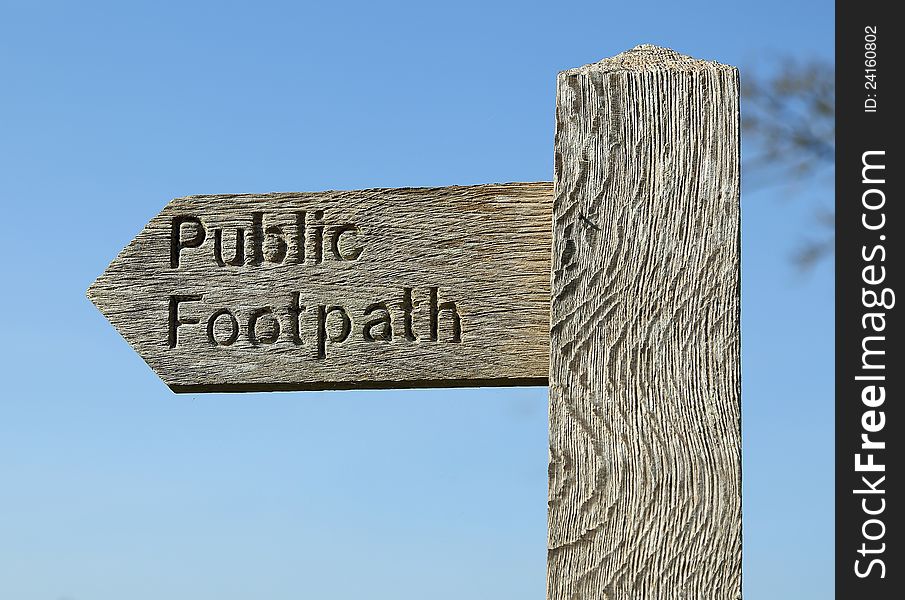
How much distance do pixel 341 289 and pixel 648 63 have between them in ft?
2.17

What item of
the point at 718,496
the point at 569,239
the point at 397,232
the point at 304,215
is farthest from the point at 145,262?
the point at 718,496

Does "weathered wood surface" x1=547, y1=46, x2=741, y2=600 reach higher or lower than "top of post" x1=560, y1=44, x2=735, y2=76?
lower

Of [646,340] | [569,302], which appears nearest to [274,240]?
[569,302]

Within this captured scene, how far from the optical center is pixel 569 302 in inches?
60.4

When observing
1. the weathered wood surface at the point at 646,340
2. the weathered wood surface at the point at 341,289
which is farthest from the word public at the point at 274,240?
the weathered wood surface at the point at 646,340

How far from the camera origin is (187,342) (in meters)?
1.72

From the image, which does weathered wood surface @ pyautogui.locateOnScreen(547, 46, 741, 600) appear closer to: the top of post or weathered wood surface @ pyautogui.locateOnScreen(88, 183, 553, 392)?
the top of post

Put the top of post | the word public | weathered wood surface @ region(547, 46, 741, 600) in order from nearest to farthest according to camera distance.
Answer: weathered wood surface @ region(547, 46, 741, 600), the top of post, the word public

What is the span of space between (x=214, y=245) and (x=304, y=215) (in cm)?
18

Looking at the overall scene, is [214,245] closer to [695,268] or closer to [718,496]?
[695,268]

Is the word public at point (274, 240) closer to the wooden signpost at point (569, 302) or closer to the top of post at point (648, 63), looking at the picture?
the wooden signpost at point (569, 302)

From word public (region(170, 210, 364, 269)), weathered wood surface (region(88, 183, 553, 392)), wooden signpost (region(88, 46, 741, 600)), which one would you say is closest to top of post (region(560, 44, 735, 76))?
wooden signpost (region(88, 46, 741, 600))

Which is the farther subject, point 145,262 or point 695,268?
point 145,262

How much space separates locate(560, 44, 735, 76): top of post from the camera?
1.60 m
